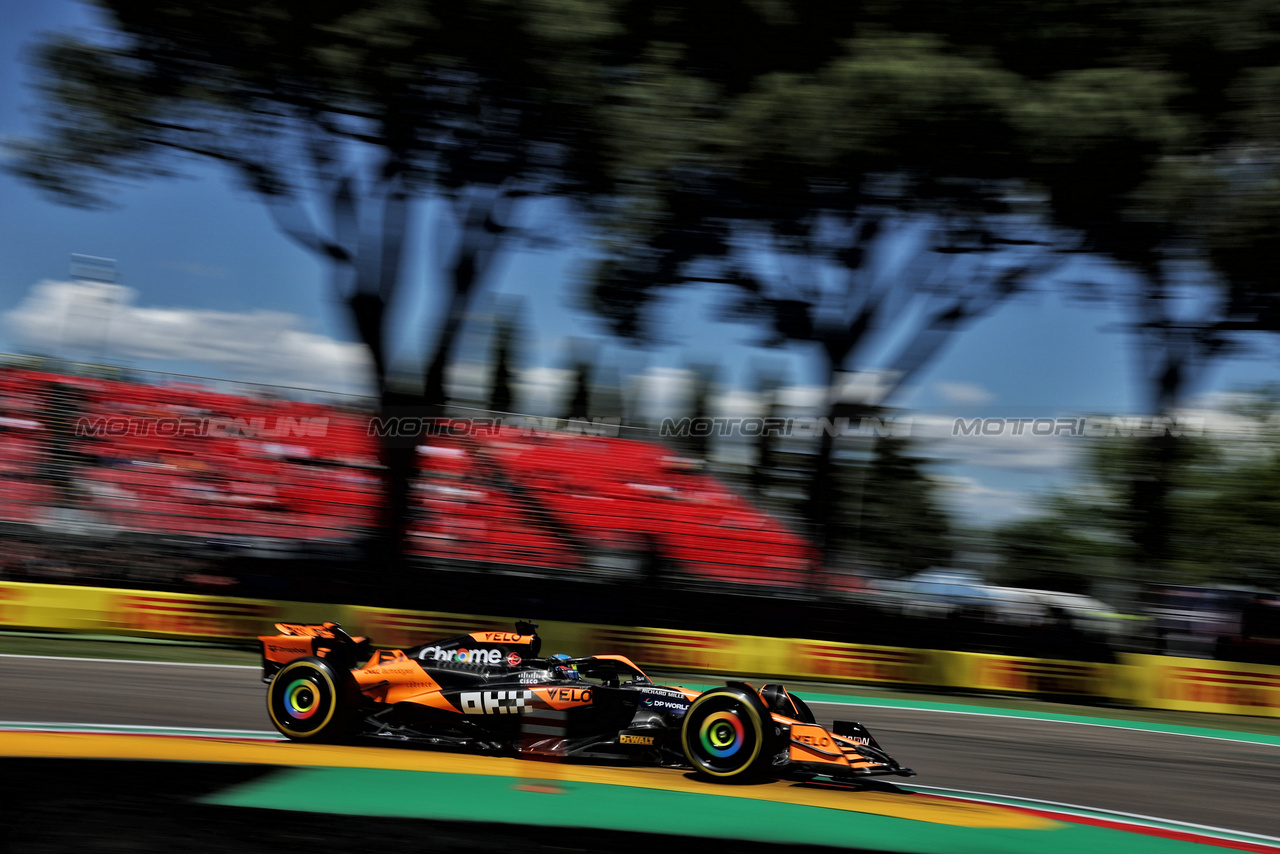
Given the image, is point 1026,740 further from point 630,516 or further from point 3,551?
point 3,551

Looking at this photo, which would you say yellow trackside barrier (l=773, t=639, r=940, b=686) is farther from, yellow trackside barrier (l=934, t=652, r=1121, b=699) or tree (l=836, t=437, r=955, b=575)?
tree (l=836, t=437, r=955, b=575)

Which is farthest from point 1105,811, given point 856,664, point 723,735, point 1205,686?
point 1205,686

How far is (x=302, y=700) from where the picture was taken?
20.6 feet

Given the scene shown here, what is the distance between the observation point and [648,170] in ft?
36.8

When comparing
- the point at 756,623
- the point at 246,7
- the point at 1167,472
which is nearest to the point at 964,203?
the point at 1167,472

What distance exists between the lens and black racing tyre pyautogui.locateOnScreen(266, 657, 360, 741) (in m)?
6.21

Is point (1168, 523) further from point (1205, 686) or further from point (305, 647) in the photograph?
point (305, 647)

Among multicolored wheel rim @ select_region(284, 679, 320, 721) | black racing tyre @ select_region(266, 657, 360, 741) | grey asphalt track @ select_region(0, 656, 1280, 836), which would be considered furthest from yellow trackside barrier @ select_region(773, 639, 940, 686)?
multicolored wheel rim @ select_region(284, 679, 320, 721)

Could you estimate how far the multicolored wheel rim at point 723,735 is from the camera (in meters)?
5.61

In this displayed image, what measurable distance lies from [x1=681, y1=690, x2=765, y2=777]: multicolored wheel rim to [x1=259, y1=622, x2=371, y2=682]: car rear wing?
231cm

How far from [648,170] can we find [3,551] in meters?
9.25

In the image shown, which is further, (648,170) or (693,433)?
(693,433)

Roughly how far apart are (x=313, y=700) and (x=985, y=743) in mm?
5834

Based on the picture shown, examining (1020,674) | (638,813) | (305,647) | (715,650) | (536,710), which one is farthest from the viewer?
(1020,674)
